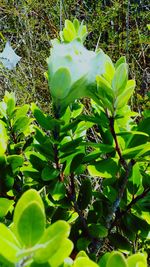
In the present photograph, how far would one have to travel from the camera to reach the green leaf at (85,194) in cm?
86

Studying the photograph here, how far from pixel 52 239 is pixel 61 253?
0.04 meters

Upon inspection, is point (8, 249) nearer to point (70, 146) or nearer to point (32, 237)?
point (32, 237)

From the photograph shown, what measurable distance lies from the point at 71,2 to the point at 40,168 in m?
2.59

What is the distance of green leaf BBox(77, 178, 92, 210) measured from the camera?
0.86 meters

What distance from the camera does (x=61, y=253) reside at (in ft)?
1.25

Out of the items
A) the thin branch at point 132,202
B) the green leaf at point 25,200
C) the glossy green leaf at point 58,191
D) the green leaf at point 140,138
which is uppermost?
Answer: the green leaf at point 25,200

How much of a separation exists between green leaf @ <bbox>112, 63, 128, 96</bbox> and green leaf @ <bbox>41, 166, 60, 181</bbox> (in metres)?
0.17

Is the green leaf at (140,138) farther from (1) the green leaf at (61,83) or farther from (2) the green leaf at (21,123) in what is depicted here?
(2) the green leaf at (21,123)

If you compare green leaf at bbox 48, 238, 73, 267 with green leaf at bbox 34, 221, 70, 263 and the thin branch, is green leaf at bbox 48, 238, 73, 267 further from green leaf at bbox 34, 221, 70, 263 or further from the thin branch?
the thin branch

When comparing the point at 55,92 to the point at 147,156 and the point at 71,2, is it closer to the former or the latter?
the point at 147,156

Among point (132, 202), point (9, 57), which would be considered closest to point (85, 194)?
point (132, 202)

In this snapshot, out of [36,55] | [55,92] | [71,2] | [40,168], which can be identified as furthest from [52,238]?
[71,2]

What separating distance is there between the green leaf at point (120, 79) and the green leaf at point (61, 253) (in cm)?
35

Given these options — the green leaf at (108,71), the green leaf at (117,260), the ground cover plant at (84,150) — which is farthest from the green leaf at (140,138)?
the green leaf at (117,260)
